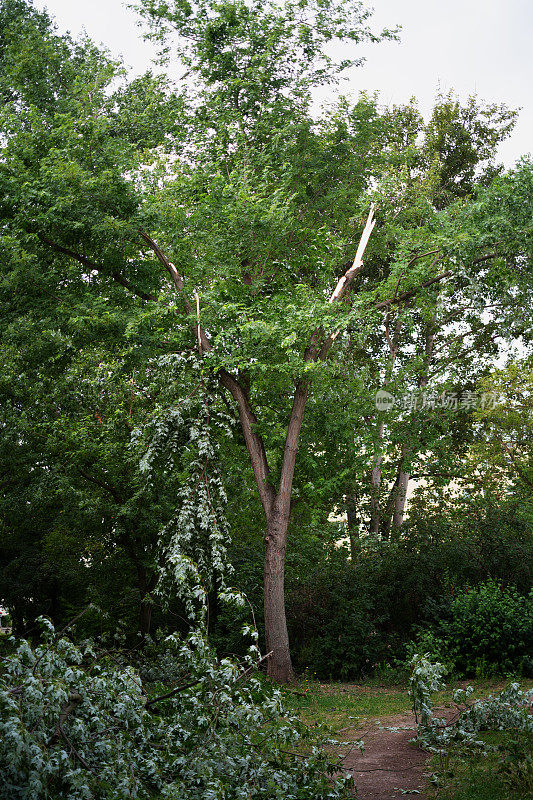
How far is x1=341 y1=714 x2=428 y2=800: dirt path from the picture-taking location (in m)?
6.36

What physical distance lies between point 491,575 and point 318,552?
3946 mm

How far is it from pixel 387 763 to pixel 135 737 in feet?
10.6

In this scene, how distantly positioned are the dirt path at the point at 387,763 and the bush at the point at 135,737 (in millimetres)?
916

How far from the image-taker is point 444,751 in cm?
699

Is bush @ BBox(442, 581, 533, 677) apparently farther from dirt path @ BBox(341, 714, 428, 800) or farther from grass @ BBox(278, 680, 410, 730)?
dirt path @ BBox(341, 714, 428, 800)

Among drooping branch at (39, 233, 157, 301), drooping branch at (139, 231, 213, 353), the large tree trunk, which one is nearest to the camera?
the large tree trunk

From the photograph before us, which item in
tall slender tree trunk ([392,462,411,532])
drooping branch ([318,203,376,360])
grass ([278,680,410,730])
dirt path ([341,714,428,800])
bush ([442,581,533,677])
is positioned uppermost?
drooping branch ([318,203,376,360])

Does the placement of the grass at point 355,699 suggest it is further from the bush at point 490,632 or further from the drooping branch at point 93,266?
the drooping branch at point 93,266

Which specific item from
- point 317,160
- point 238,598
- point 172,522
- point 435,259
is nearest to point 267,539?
point 172,522

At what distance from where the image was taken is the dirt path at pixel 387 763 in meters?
6.36

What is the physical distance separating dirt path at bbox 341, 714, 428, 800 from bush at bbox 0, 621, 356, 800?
0.92 m

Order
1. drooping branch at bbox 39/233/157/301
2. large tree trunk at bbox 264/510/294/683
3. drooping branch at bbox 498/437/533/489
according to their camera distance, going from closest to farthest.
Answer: large tree trunk at bbox 264/510/294/683 → drooping branch at bbox 39/233/157/301 → drooping branch at bbox 498/437/533/489

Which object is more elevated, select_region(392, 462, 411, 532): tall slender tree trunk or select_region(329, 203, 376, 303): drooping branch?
select_region(329, 203, 376, 303): drooping branch

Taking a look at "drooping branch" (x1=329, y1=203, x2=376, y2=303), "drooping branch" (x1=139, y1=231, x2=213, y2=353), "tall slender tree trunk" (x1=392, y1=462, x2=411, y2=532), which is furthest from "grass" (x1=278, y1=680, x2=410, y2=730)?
"tall slender tree trunk" (x1=392, y1=462, x2=411, y2=532)
